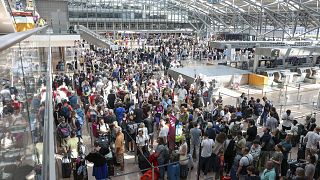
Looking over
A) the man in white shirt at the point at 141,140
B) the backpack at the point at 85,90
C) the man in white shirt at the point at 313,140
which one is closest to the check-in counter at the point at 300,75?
A: the man in white shirt at the point at 313,140

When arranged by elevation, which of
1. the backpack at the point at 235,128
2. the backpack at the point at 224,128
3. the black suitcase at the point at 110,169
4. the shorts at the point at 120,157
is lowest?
the black suitcase at the point at 110,169

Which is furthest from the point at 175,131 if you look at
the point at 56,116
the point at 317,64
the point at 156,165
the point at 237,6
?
the point at 237,6

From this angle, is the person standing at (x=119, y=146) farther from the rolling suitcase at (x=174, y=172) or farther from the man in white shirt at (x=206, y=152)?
the man in white shirt at (x=206, y=152)

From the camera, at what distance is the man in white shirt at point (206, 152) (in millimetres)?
7781

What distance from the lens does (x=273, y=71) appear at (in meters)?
21.4

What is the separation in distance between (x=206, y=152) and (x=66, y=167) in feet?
12.2

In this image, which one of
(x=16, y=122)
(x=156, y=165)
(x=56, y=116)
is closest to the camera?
(x=16, y=122)

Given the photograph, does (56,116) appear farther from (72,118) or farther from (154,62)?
(154,62)

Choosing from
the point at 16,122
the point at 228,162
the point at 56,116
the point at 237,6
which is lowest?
the point at 228,162

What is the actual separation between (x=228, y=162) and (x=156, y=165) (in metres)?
1.99

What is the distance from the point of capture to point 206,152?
25.9 feet

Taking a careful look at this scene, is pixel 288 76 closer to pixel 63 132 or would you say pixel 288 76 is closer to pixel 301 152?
pixel 301 152

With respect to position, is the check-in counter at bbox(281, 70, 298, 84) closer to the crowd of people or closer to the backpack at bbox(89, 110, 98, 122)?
the crowd of people

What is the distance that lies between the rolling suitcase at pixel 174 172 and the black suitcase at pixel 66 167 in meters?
2.65
